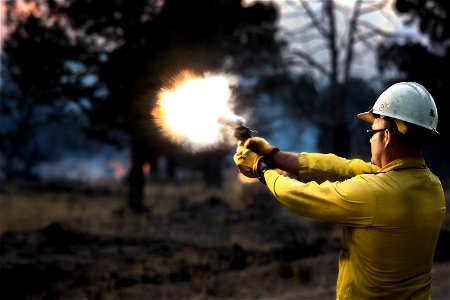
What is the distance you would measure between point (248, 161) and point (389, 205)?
38.0 inches

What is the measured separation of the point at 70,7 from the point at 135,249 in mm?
8103

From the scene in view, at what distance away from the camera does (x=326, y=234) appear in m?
14.4

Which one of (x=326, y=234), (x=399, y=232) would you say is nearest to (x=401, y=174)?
(x=399, y=232)

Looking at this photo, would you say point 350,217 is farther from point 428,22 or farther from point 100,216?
point 100,216

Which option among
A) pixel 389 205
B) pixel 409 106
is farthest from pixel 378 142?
A: pixel 389 205

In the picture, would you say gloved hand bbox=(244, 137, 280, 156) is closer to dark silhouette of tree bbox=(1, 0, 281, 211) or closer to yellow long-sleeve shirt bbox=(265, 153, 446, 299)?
Result: yellow long-sleeve shirt bbox=(265, 153, 446, 299)

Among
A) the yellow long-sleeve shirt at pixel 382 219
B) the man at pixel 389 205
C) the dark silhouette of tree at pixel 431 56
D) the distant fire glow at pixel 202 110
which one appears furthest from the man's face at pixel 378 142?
the dark silhouette of tree at pixel 431 56

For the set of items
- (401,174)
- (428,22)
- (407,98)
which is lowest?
(401,174)

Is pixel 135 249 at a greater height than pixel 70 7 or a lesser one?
lesser

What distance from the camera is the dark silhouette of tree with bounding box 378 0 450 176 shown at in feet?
43.1

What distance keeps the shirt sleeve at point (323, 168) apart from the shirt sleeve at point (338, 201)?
594 millimetres

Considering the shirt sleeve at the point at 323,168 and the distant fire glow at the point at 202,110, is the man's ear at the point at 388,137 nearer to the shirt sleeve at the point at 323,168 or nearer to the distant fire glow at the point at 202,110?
the shirt sleeve at the point at 323,168

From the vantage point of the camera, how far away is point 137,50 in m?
15.5

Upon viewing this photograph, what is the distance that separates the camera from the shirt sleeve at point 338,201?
2703 mm
